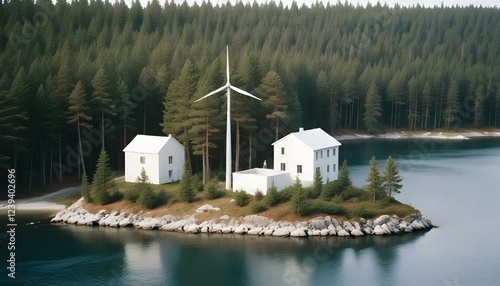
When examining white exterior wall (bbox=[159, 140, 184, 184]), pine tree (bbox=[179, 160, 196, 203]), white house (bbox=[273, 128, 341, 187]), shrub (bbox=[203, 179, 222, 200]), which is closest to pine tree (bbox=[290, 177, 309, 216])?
white house (bbox=[273, 128, 341, 187])

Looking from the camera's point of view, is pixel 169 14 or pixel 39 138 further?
pixel 169 14

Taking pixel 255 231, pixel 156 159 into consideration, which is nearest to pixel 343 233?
pixel 255 231

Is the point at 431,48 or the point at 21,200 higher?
the point at 431,48

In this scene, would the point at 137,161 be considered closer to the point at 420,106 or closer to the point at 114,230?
the point at 114,230

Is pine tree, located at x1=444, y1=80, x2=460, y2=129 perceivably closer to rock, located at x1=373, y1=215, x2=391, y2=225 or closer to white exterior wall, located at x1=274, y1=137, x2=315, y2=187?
white exterior wall, located at x1=274, y1=137, x2=315, y2=187

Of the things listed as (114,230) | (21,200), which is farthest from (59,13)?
(114,230)
